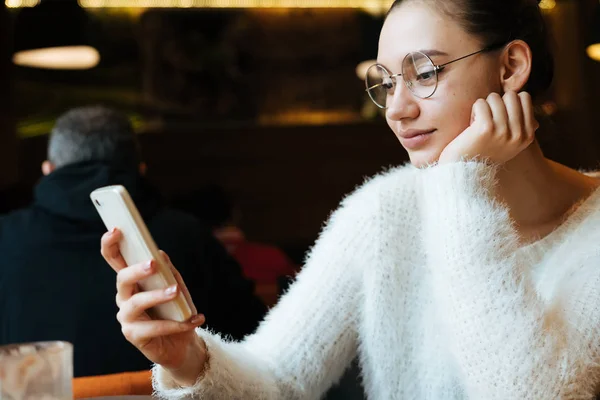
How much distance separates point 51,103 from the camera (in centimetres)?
761

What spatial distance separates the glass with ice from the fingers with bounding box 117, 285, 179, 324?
158 mm

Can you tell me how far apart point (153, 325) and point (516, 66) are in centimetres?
86

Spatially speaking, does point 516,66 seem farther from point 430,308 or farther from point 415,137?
point 430,308

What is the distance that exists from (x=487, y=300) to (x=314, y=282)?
0.33 m

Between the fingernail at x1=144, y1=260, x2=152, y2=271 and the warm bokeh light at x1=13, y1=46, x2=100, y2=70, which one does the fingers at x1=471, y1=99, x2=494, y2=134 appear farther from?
the warm bokeh light at x1=13, y1=46, x2=100, y2=70

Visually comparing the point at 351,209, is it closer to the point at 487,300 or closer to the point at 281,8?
the point at 487,300

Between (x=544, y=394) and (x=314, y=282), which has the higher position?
(x=314, y=282)

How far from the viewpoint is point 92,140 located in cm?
272

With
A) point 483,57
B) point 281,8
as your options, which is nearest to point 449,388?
point 483,57

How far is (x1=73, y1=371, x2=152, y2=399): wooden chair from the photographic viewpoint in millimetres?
1616

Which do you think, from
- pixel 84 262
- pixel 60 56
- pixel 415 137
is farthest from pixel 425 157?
pixel 60 56

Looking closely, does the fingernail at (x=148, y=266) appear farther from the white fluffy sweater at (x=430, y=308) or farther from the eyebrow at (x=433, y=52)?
the eyebrow at (x=433, y=52)

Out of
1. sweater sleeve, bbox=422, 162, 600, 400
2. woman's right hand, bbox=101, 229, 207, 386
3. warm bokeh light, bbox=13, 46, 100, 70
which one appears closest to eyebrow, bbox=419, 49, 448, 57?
sweater sleeve, bbox=422, 162, 600, 400

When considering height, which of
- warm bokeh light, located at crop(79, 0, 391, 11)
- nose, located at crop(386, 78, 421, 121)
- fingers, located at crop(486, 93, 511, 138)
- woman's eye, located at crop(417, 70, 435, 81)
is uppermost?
warm bokeh light, located at crop(79, 0, 391, 11)
